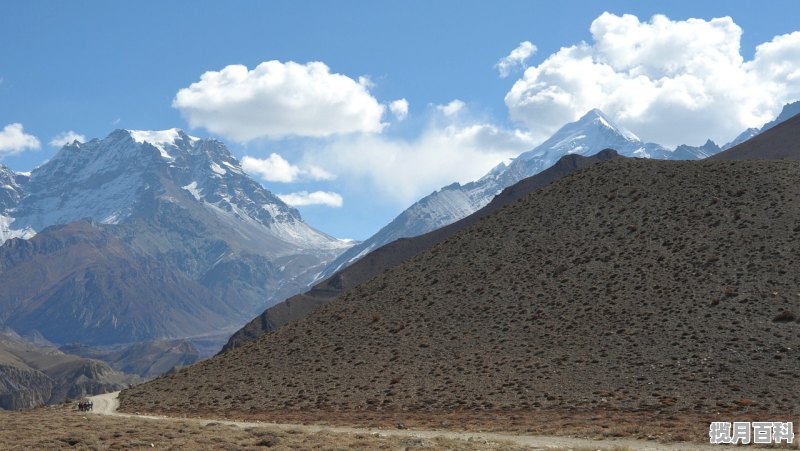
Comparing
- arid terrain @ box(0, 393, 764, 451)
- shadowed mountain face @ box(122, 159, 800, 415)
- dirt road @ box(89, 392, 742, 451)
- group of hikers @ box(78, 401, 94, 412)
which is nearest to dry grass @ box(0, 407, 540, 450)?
arid terrain @ box(0, 393, 764, 451)

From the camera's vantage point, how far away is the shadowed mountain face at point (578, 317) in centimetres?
5766

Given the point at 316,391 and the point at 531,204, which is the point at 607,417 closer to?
the point at 316,391

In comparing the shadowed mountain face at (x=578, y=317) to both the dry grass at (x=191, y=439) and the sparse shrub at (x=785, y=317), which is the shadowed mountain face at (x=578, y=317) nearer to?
the sparse shrub at (x=785, y=317)

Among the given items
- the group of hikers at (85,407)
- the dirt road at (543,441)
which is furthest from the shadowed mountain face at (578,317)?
the dirt road at (543,441)

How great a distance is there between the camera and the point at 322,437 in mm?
41781

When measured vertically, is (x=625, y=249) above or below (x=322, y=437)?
above

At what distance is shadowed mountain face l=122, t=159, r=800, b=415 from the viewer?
57656 millimetres

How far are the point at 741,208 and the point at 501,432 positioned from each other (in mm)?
44298

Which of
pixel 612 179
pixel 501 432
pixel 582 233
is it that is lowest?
pixel 501 432

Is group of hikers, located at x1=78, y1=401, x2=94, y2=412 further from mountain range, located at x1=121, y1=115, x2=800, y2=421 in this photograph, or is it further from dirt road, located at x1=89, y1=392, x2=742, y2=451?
dirt road, located at x1=89, y1=392, x2=742, y2=451

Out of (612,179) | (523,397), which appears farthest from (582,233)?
(523,397)

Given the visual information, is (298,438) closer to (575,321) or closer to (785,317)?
(575,321)

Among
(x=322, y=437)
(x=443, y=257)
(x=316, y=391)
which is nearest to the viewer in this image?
(x=322, y=437)

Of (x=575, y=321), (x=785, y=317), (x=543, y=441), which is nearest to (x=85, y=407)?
(x=575, y=321)
